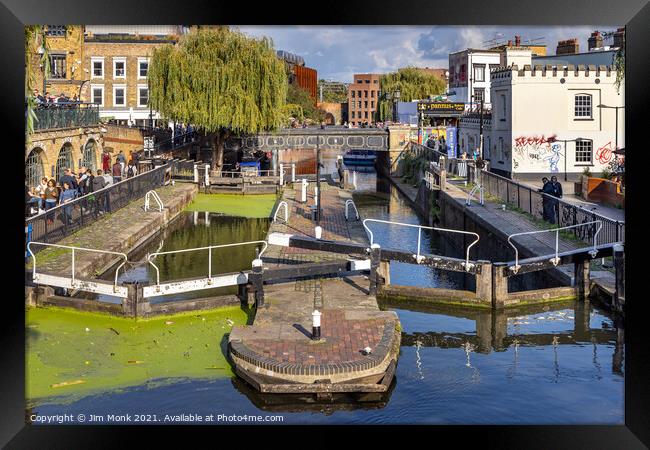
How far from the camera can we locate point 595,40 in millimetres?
53281

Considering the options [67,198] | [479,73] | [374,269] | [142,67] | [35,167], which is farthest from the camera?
[479,73]

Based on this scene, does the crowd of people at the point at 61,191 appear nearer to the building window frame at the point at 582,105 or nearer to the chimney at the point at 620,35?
the chimney at the point at 620,35

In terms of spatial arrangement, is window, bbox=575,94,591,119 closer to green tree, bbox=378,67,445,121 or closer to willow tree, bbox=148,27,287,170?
willow tree, bbox=148,27,287,170

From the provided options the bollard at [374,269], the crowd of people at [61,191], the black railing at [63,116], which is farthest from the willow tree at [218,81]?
the bollard at [374,269]

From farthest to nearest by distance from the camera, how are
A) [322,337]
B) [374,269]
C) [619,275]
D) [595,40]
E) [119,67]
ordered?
[119,67] < [595,40] < [374,269] < [619,275] < [322,337]

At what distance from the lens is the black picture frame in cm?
954

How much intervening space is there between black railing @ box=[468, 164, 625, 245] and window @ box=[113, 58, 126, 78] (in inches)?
1480

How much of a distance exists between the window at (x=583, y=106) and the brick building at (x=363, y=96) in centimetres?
10529

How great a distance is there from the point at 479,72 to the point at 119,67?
29271mm

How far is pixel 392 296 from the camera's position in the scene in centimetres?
2012

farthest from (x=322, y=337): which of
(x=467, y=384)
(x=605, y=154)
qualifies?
(x=605, y=154)

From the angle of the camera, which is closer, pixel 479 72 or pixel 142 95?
pixel 142 95
